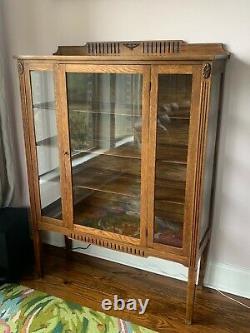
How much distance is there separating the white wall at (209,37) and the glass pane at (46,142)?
414 mm

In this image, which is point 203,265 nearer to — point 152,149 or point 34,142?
point 152,149

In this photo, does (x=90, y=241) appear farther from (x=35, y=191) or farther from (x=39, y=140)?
(x=39, y=140)

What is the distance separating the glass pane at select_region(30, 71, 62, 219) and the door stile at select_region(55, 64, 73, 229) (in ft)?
0.19

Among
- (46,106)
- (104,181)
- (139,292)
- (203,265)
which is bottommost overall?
(139,292)

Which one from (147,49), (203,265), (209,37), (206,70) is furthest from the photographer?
(203,265)

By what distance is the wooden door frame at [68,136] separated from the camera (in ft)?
5.25

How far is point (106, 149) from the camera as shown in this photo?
195cm

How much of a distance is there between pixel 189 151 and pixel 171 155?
118 millimetres

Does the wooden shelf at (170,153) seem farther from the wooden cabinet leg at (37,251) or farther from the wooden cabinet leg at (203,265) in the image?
the wooden cabinet leg at (37,251)

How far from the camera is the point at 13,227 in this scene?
2.17 meters

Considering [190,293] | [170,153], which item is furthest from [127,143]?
[190,293]

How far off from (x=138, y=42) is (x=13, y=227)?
1385mm

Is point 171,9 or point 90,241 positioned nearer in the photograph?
point 171,9

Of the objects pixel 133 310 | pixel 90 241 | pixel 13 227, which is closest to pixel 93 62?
pixel 90 241
